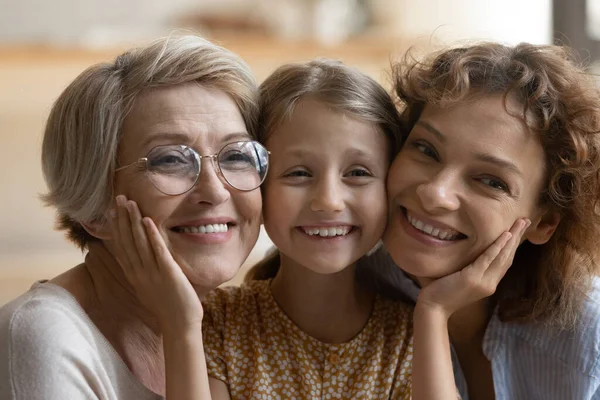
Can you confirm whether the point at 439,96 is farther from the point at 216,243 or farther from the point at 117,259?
the point at 117,259

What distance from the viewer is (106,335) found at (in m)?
1.84

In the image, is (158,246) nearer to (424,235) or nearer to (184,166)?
(184,166)

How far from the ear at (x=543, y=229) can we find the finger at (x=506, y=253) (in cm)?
11

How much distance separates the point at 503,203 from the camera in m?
1.88

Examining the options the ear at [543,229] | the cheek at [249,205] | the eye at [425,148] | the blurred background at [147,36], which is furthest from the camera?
the blurred background at [147,36]

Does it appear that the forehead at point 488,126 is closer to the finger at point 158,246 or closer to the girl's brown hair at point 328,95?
the girl's brown hair at point 328,95

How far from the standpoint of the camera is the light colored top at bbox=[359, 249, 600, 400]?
202 cm

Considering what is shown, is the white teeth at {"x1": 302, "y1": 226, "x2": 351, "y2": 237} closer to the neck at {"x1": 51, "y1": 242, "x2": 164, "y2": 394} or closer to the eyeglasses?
the eyeglasses

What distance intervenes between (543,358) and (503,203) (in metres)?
0.46

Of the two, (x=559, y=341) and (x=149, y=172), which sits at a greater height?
(x=149, y=172)

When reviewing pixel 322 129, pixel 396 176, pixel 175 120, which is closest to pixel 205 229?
pixel 175 120

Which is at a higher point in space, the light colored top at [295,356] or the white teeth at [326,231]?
the white teeth at [326,231]

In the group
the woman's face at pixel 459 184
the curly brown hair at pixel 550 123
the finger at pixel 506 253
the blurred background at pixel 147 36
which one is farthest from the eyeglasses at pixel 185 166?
the blurred background at pixel 147 36

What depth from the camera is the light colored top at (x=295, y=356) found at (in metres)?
1.94
